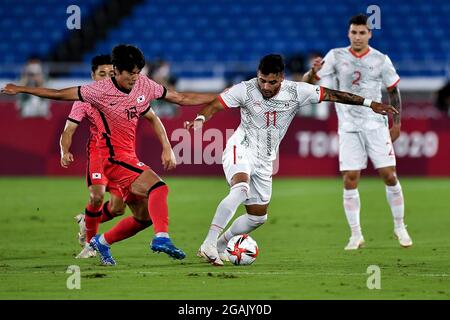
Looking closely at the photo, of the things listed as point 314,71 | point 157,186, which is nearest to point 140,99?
point 157,186

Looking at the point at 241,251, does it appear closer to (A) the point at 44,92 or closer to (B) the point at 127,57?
(B) the point at 127,57

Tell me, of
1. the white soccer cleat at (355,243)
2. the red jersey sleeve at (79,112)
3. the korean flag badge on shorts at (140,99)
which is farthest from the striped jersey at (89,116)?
the white soccer cleat at (355,243)

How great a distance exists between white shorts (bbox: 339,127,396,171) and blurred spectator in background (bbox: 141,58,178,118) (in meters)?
11.0

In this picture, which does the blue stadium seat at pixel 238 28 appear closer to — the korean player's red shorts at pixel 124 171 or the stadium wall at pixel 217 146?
the stadium wall at pixel 217 146

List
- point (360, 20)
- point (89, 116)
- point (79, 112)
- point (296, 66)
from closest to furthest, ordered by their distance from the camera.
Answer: point (89, 116) < point (79, 112) < point (360, 20) < point (296, 66)

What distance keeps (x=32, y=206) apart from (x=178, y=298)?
9587 mm

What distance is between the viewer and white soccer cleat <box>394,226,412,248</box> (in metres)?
11.9

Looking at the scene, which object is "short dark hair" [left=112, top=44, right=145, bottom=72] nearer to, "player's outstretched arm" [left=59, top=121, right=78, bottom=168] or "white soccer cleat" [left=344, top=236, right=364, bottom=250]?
"player's outstretched arm" [left=59, top=121, right=78, bottom=168]

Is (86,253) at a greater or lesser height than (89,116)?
lesser

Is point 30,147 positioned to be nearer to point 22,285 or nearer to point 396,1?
point 396,1

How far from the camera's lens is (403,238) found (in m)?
12.0

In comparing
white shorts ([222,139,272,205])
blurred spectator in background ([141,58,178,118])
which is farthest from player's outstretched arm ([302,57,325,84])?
blurred spectator in background ([141,58,178,118])

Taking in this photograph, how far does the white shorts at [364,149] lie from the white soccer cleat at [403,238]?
740mm

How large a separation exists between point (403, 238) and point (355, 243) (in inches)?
22.5
